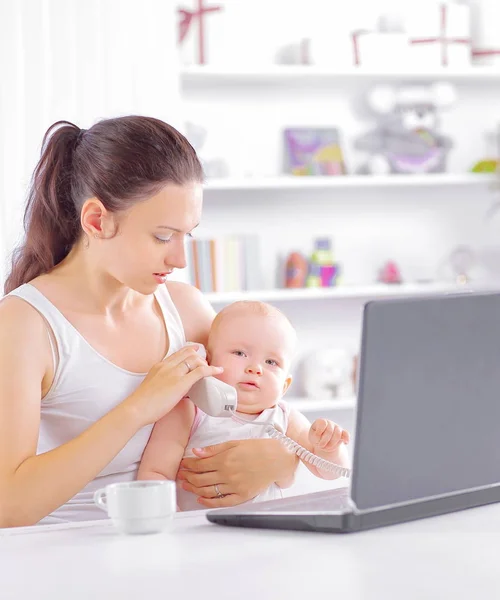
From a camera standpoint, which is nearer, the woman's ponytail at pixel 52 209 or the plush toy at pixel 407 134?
the woman's ponytail at pixel 52 209

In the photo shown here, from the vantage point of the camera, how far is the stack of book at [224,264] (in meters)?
4.15

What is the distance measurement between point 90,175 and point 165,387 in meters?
0.47

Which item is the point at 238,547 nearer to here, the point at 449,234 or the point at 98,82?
the point at 98,82

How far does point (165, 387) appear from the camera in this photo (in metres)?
1.66

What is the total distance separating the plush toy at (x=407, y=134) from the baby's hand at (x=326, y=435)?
2.82m

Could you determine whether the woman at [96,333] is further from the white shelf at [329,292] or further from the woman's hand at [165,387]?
the white shelf at [329,292]

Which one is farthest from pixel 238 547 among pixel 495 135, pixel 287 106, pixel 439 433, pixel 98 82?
pixel 495 135

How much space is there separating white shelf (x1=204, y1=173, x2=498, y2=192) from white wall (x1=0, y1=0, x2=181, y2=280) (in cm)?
41

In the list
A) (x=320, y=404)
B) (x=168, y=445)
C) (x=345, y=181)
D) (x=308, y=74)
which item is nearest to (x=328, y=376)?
(x=320, y=404)

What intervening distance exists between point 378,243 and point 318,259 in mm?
407

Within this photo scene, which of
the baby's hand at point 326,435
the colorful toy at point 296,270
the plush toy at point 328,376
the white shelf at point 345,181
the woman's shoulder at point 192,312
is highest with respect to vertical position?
the white shelf at point 345,181

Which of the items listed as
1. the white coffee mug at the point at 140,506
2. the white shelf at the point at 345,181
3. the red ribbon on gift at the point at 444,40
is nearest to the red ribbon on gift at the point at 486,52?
the red ribbon on gift at the point at 444,40

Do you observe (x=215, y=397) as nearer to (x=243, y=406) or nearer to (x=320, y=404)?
(x=243, y=406)

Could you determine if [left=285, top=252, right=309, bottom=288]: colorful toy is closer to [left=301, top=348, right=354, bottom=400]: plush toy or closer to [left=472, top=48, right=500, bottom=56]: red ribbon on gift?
[left=301, top=348, right=354, bottom=400]: plush toy
